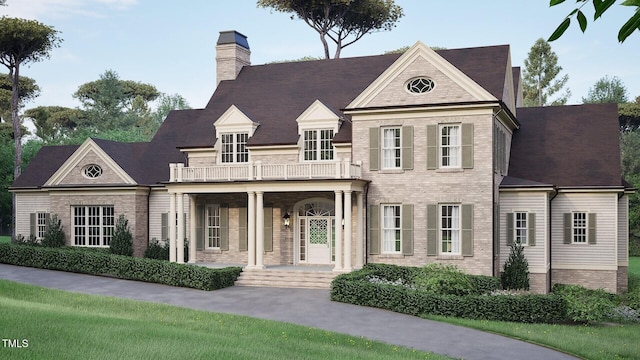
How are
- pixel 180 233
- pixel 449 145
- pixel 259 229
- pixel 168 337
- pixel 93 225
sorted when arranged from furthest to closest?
pixel 93 225 → pixel 180 233 → pixel 259 229 → pixel 449 145 → pixel 168 337

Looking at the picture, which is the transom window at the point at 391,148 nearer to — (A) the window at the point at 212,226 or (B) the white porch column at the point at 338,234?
(B) the white porch column at the point at 338,234

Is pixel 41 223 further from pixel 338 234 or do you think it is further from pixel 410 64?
pixel 410 64

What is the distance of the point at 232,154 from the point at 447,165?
403 inches

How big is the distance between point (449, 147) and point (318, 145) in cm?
589

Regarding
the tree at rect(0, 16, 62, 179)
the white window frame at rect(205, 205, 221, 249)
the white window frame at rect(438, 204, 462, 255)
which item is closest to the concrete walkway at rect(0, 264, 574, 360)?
the white window frame at rect(438, 204, 462, 255)

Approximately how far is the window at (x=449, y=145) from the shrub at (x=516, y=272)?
13.7ft

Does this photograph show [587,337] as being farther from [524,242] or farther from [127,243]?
[127,243]

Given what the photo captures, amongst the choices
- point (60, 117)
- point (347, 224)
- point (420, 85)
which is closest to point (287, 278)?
point (347, 224)

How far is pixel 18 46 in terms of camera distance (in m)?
48.4

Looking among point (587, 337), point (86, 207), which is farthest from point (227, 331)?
point (86, 207)

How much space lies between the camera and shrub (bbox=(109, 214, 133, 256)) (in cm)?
3250

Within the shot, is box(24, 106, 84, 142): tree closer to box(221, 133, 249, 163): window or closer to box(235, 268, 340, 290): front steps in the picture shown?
box(221, 133, 249, 163): window

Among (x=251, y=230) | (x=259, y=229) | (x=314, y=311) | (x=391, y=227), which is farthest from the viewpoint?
(x=251, y=230)

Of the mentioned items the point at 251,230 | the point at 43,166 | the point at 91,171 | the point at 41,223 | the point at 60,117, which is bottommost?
the point at 41,223
